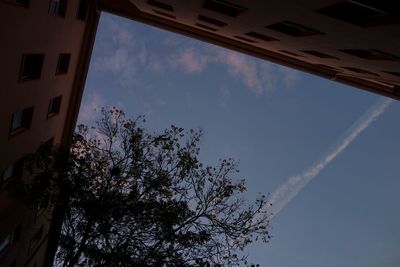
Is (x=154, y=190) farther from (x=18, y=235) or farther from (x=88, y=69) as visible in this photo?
(x=88, y=69)

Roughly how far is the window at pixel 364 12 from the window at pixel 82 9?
1460 cm

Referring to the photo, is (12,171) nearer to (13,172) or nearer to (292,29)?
(13,172)

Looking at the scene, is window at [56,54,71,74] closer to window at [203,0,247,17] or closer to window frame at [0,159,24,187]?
window frame at [0,159,24,187]

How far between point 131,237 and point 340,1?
1354 centimetres

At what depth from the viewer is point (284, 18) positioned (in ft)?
40.5

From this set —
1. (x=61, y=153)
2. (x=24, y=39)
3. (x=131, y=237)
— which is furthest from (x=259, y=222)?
(x=24, y=39)

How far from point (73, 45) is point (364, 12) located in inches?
622

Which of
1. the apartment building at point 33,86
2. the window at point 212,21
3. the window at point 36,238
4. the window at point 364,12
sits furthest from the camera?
the window at point 36,238

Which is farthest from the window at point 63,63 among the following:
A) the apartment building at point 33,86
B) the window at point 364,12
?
the window at point 364,12

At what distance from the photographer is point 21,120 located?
16.4 metres

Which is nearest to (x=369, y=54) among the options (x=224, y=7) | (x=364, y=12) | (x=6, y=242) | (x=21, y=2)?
(x=364, y=12)

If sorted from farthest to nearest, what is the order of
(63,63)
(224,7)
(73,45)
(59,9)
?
(73,45) < (63,63) < (59,9) < (224,7)

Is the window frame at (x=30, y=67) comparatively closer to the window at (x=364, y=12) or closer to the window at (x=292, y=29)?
the window at (x=292, y=29)

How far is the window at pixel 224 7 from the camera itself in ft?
46.6
